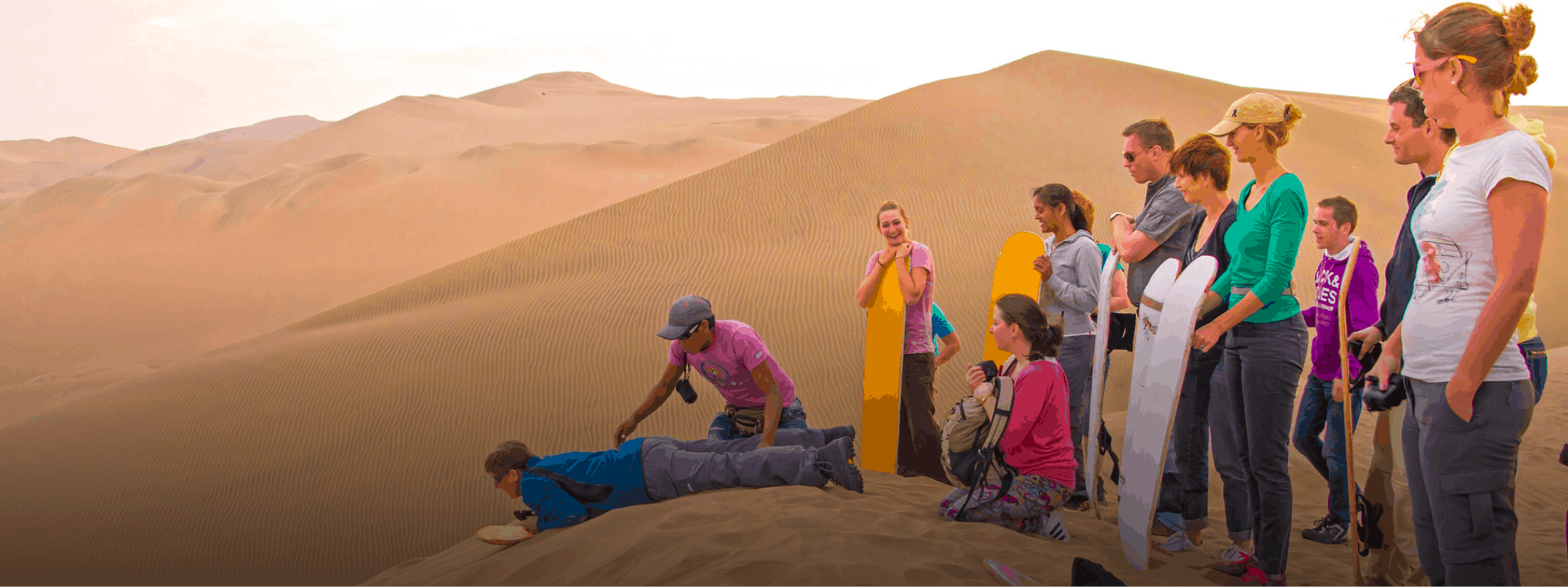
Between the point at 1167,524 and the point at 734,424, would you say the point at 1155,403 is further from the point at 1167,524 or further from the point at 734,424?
the point at 734,424

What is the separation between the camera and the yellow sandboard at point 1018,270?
5.11 meters

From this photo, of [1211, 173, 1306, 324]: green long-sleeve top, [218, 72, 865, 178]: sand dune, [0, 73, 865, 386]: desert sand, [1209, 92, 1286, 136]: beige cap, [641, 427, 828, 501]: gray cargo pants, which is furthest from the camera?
[218, 72, 865, 178]: sand dune

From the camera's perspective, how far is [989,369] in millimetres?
3805

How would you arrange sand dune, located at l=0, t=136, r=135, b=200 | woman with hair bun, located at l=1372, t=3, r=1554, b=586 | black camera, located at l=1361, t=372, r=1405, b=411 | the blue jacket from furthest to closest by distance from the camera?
sand dune, located at l=0, t=136, r=135, b=200 → the blue jacket → black camera, located at l=1361, t=372, r=1405, b=411 → woman with hair bun, located at l=1372, t=3, r=1554, b=586

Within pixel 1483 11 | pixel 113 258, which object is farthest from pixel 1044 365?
pixel 113 258

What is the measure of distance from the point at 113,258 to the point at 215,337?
27.3 ft

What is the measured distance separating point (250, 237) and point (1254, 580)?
25.7m

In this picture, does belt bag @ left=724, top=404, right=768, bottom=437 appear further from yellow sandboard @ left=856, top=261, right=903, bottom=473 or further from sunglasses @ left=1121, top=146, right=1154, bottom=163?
sunglasses @ left=1121, top=146, right=1154, bottom=163

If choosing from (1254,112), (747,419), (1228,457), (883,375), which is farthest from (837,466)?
(1254,112)

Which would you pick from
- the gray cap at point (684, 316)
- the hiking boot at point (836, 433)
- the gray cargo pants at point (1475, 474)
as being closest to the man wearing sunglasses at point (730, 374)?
the gray cap at point (684, 316)

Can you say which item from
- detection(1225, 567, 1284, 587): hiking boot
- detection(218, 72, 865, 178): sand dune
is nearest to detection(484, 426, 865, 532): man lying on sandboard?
detection(1225, 567, 1284, 587): hiking boot

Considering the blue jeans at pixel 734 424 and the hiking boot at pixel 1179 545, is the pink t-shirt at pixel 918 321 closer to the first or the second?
the blue jeans at pixel 734 424

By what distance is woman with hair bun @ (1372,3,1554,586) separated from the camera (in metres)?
2.06

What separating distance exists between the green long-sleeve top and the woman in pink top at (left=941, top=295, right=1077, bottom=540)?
30.1 inches
